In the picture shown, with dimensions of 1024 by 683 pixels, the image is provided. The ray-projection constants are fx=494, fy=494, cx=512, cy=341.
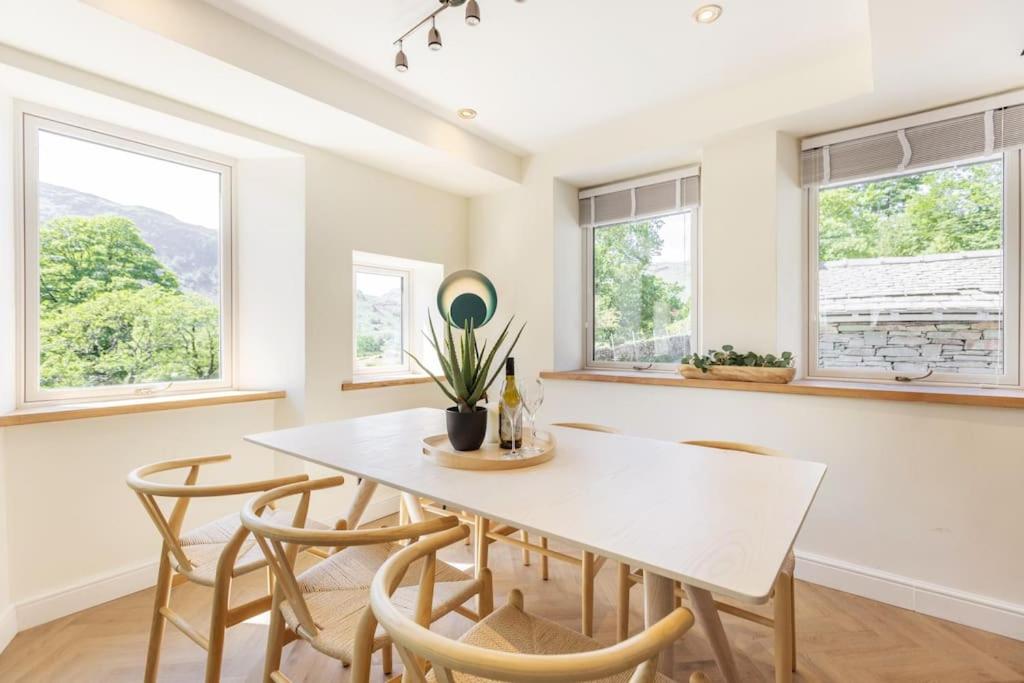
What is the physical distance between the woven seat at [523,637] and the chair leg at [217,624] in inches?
A: 24.3

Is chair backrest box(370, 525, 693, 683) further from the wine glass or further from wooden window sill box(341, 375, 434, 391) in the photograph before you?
wooden window sill box(341, 375, 434, 391)

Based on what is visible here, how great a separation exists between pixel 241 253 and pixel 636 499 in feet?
8.54

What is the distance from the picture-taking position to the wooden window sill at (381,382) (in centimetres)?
294

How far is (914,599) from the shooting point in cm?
205

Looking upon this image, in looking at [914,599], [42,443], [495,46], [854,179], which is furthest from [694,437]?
[42,443]

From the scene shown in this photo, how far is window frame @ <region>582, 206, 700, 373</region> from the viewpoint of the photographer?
305 centimetres

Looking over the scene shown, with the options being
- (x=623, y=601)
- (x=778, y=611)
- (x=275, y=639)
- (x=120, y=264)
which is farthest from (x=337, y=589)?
(x=120, y=264)

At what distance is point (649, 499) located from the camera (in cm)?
116

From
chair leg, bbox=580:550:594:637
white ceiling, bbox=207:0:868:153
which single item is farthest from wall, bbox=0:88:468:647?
chair leg, bbox=580:550:594:637

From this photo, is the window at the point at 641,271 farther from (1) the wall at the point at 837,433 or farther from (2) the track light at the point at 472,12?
(2) the track light at the point at 472,12

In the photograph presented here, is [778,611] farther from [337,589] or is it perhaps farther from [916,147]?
[916,147]

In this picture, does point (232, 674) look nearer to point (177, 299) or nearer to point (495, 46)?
point (177, 299)

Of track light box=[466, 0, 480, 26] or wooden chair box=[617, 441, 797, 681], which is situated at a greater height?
track light box=[466, 0, 480, 26]

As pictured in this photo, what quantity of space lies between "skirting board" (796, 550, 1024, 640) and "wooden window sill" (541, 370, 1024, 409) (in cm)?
76
